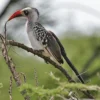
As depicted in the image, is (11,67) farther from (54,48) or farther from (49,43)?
(49,43)

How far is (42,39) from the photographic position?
20.1ft

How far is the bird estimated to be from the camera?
5637mm

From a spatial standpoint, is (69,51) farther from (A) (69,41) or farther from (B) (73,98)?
(B) (73,98)

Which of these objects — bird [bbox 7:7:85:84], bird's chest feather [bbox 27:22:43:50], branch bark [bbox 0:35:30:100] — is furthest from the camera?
bird's chest feather [bbox 27:22:43:50]

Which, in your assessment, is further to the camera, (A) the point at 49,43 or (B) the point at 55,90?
(A) the point at 49,43

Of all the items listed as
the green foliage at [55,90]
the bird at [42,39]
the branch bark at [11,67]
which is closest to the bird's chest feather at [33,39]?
the bird at [42,39]

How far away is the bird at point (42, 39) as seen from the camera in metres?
5.64

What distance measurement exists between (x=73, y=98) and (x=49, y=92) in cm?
33

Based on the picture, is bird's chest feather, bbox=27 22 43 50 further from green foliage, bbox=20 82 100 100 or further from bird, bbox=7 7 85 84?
green foliage, bbox=20 82 100 100

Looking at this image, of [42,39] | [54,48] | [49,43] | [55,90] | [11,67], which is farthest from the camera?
[42,39]

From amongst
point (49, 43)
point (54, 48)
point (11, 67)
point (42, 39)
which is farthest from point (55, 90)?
point (42, 39)

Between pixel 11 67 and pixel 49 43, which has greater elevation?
pixel 11 67

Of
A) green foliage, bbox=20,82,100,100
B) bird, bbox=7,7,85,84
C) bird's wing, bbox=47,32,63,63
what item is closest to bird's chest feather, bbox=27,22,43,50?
bird, bbox=7,7,85,84

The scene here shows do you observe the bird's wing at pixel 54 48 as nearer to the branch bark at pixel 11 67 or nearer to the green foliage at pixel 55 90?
the branch bark at pixel 11 67
